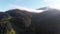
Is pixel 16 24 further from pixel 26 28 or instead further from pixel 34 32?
pixel 34 32

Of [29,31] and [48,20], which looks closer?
[29,31]

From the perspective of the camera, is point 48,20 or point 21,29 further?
point 48,20

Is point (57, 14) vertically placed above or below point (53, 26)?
above

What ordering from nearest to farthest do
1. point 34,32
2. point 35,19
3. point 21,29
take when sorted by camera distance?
point 21,29 → point 34,32 → point 35,19

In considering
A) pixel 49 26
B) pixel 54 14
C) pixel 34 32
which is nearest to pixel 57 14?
pixel 54 14

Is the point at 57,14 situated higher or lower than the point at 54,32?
higher

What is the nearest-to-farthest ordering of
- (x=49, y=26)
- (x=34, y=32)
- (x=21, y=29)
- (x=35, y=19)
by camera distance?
1. (x=21, y=29)
2. (x=34, y=32)
3. (x=49, y=26)
4. (x=35, y=19)

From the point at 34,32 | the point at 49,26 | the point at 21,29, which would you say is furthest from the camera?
the point at 49,26

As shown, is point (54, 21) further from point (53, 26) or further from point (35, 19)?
point (35, 19)

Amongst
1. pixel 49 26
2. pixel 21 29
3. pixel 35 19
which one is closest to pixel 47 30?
pixel 49 26
